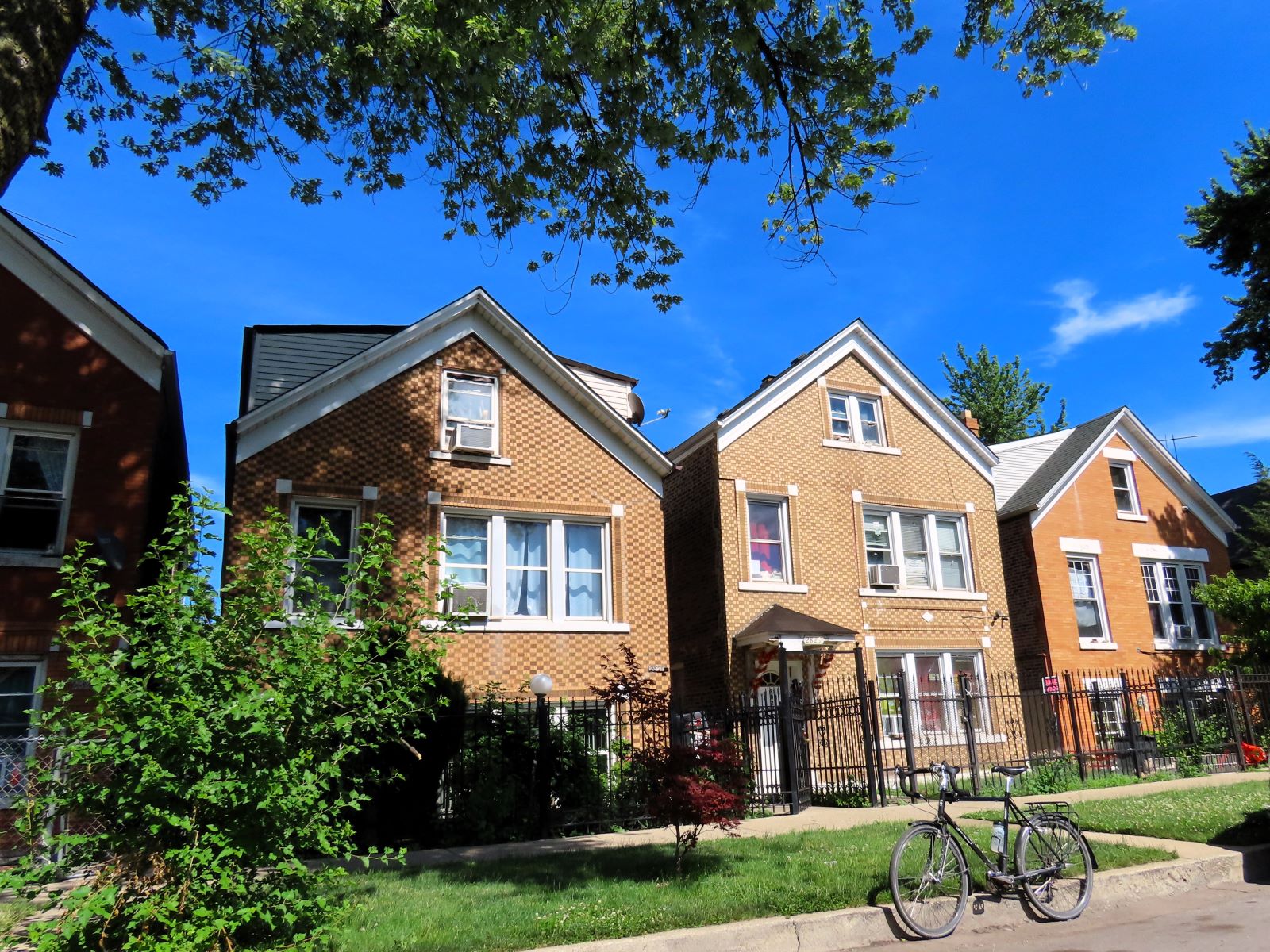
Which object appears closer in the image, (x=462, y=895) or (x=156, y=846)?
(x=156, y=846)

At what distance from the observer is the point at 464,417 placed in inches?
668

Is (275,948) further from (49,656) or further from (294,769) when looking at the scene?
(49,656)

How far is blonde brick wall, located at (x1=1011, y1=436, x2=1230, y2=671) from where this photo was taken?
72.5 feet

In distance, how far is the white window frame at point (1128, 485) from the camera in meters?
24.3

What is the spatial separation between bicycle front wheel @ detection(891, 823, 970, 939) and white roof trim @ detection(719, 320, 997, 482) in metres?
13.6

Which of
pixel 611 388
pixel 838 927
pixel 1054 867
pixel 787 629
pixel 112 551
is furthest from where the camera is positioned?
pixel 611 388

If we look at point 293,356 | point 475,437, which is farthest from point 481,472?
point 293,356

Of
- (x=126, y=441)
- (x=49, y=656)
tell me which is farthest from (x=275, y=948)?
(x=126, y=441)

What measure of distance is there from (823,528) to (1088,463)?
8.76m

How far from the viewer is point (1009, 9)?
11266 mm

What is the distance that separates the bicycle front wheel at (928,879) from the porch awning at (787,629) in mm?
10125

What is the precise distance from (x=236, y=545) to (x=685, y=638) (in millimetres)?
9573

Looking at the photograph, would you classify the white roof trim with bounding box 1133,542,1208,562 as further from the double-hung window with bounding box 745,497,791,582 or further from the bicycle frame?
the bicycle frame

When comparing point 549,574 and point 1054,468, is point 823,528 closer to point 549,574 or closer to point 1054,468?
point 549,574
